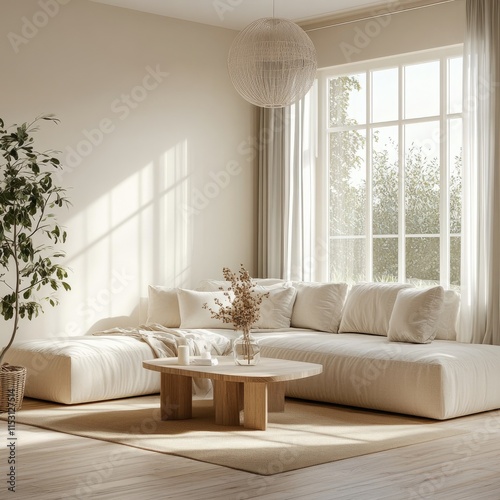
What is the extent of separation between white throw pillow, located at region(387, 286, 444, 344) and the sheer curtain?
434 millimetres

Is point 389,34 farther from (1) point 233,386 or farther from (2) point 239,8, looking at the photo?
(1) point 233,386

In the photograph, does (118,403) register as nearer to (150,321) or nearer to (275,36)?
(150,321)

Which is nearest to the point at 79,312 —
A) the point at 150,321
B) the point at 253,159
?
the point at 150,321

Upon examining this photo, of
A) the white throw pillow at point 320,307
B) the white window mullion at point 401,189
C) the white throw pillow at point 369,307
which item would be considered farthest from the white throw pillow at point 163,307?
the white window mullion at point 401,189

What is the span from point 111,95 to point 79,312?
5.93 feet

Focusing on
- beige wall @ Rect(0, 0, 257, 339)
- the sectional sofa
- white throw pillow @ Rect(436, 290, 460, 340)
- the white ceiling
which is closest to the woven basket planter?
the sectional sofa

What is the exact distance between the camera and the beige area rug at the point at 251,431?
4.73 metres

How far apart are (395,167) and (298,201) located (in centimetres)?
103

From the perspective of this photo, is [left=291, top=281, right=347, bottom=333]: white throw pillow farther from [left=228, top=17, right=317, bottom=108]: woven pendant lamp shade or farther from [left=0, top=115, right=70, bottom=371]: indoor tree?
[left=0, top=115, right=70, bottom=371]: indoor tree

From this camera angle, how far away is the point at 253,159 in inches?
344

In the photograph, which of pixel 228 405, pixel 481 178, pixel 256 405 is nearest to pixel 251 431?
pixel 256 405

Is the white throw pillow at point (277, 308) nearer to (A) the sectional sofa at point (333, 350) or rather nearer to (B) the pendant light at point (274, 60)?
(A) the sectional sofa at point (333, 350)

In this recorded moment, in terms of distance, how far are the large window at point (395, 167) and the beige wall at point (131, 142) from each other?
0.96 meters

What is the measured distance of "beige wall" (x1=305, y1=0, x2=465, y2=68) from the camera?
23.6 feet
